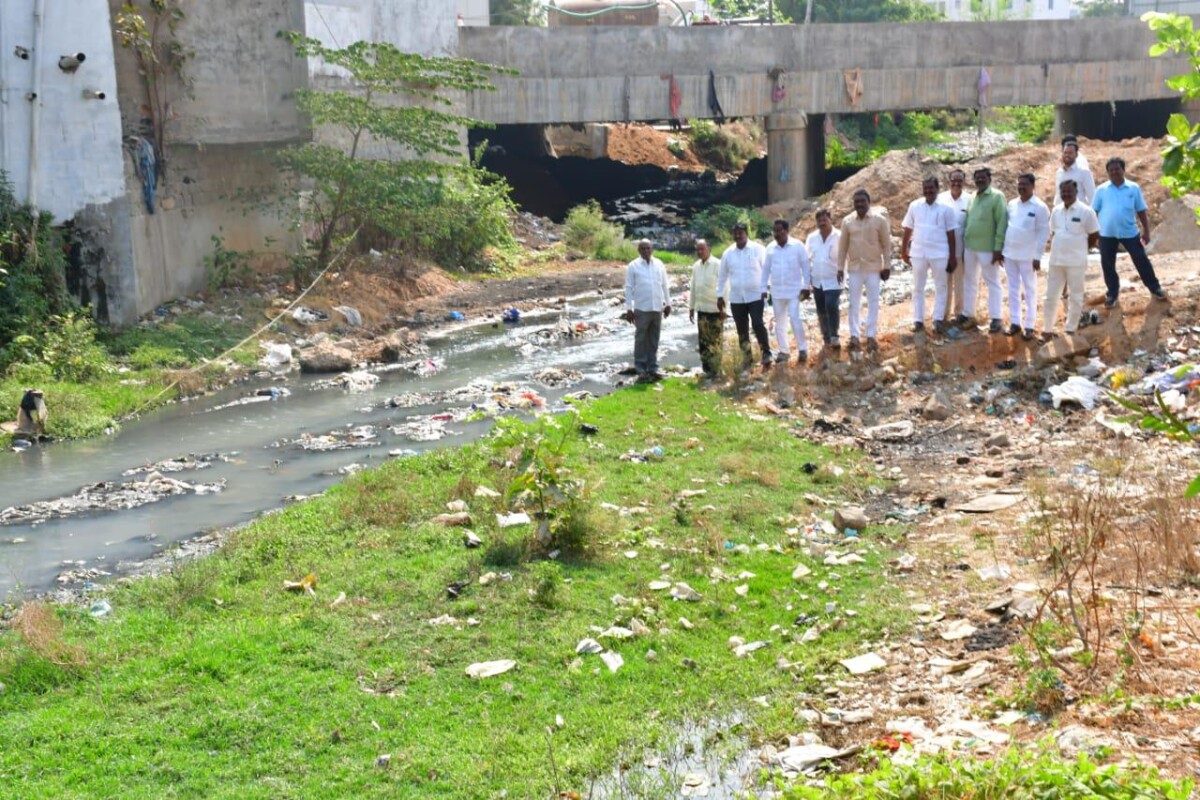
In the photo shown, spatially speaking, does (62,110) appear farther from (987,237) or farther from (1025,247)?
(1025,247)

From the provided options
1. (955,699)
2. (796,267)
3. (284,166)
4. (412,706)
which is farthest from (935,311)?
(284,166)

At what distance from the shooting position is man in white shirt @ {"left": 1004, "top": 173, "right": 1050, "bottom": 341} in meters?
11.8

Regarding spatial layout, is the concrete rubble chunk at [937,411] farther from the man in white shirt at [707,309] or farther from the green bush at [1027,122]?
the green bush at [1027,122]

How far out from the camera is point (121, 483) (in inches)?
440

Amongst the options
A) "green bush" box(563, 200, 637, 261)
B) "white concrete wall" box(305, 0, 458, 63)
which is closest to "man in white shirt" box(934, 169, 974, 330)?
"white concrete wall" box(305, 0, 458, 63)

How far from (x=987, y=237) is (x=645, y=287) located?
345 centimetres

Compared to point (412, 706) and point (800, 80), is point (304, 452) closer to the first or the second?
point (412, 706)

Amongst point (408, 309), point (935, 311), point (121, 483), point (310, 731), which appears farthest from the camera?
point (408, 309)

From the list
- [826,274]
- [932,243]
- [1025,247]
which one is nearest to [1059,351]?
[1025,247]

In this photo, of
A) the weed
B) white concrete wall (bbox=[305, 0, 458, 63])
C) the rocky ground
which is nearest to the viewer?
the rocky ground

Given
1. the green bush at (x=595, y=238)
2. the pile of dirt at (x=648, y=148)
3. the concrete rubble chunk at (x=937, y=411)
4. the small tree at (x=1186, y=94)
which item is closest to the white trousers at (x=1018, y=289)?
the concrete rubble chunk at (x=937, y=411)

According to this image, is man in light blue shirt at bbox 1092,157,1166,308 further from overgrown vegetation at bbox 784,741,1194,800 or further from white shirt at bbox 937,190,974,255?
overgrown vegetation at bbox 784,741,1194,800

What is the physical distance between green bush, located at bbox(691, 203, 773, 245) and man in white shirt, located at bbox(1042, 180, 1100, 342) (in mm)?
13267

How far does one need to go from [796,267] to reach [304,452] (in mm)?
5250
